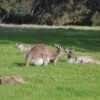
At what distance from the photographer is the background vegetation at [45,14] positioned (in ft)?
256

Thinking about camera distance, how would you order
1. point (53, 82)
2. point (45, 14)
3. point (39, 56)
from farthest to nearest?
point (45, 14) < point (39, 56) < point (53, 82)

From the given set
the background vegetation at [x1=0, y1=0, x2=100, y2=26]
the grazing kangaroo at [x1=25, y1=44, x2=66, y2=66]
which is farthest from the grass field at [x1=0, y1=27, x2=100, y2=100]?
the background vegetation at [x1=0, y1=0, x2=100, y2=26]

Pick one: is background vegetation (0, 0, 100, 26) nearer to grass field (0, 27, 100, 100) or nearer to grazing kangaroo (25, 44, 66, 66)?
A: grass field (0, 27, 100, 100)

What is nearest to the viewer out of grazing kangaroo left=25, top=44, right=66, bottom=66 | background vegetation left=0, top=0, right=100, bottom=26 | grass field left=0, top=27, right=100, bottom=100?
grass field left=0, top=27, right=100, bottom=100

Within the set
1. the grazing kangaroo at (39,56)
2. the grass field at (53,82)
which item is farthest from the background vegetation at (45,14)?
the grazing kangaroo at (39,56)

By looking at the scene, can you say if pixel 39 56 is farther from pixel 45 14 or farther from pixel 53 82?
pixel 45 14

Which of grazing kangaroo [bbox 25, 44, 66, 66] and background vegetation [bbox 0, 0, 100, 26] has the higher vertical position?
grazing kangaroo [bbox 25, 44, 66, 66]

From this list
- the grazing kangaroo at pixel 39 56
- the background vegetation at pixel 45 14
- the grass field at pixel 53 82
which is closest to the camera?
the grass field at pixel 53 82

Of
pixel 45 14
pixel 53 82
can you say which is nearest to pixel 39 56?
pixel 53 82

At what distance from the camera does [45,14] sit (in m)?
80.8

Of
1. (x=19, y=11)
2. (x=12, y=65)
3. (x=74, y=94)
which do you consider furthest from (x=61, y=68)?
(x=19, y=11)

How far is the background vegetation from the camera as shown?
78.0 m

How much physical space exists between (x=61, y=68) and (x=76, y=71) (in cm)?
84

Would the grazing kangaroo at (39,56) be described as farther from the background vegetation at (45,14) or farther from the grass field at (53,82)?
the background vegetation at (45,14)
